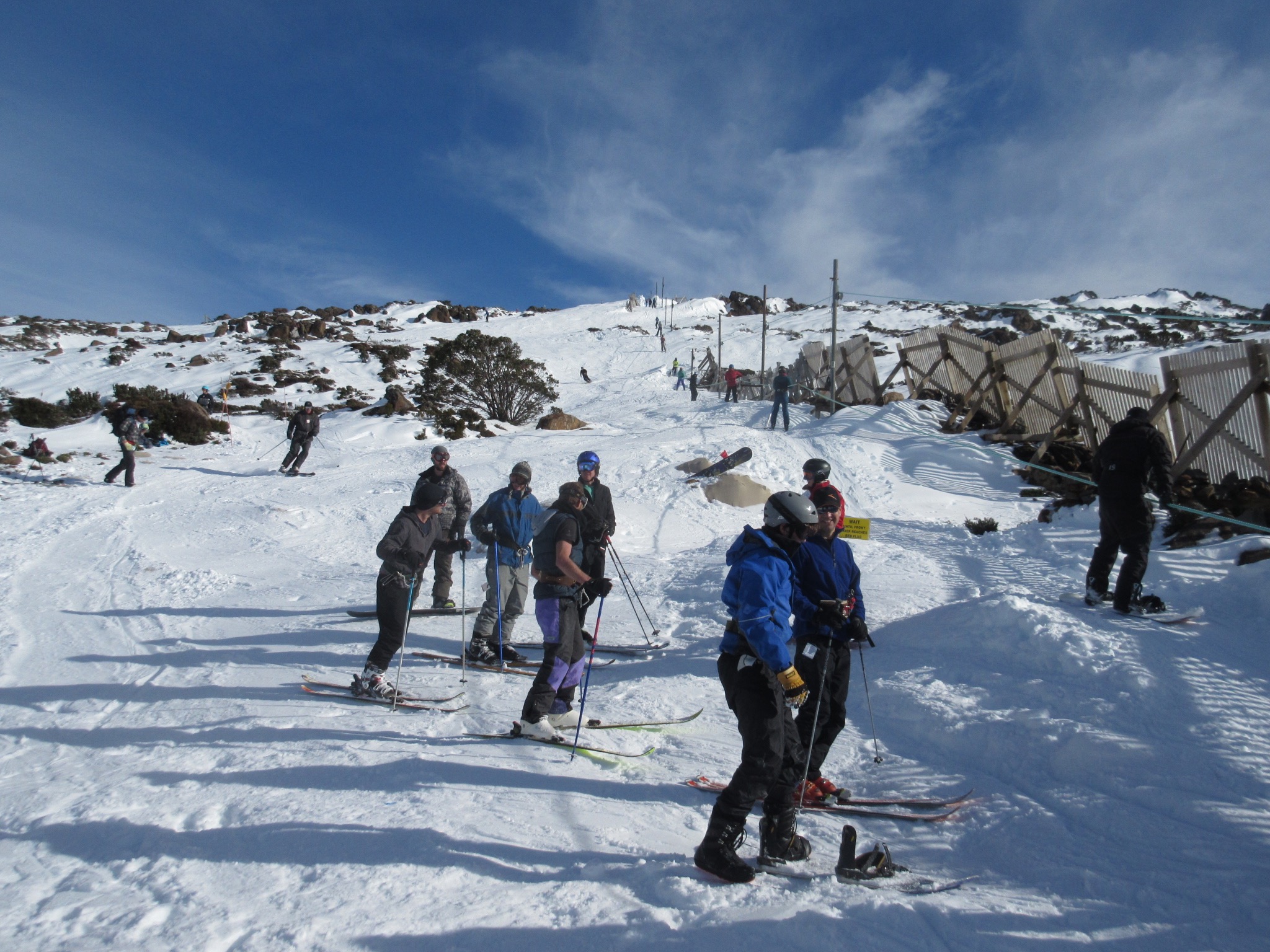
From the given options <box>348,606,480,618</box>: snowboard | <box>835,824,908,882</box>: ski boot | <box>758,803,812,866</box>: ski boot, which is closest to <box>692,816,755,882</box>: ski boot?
<box>758,803,812,866</box>: ski boot

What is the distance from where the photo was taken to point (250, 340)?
41.0 meters

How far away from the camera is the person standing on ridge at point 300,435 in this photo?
576 inches

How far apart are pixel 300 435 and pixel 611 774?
13.1 meters

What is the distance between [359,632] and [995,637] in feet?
19.4

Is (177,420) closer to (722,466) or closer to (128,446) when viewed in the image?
(128,446)

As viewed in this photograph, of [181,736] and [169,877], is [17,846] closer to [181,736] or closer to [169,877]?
[169,877]

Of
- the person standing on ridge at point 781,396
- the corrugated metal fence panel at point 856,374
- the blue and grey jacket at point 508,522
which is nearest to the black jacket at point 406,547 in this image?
the blue and grey jacket at point 508,522

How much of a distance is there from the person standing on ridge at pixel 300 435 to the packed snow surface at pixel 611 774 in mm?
5774

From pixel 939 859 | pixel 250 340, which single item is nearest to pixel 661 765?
pixel 939 859

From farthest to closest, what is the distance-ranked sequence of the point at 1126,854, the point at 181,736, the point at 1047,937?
the point at 181,736 → the point at 1126,854 → the point at 1047,937

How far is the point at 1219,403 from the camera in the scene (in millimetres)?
8477

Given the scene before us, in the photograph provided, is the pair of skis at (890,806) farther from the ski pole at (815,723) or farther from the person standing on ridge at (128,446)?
the person standing on ridge at (128,446)

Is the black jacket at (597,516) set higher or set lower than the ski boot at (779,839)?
higher

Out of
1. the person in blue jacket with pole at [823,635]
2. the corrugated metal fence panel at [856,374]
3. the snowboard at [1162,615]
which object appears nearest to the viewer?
the person in blue jacket with pole at [823,635]
